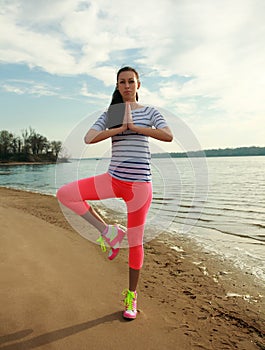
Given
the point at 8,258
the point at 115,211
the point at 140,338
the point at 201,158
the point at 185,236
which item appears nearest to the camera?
the point at 140,338

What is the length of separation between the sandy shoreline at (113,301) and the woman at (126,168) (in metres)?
0.35

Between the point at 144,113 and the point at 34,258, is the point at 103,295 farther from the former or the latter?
the point at 144,113

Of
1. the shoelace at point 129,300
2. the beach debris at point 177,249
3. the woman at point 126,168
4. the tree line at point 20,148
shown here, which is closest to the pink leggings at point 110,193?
the woman at point 126,168

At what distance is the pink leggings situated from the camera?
295 cm

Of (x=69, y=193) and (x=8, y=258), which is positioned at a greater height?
(x=69, y=193)

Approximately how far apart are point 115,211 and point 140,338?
26.6ft

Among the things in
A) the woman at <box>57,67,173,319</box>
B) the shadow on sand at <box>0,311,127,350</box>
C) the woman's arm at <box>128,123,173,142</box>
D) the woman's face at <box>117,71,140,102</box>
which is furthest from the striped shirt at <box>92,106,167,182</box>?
the shadow on sand at <box>0,311,127,350</box>

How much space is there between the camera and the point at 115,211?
10820 millimetres

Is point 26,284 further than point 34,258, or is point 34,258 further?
point 34,258

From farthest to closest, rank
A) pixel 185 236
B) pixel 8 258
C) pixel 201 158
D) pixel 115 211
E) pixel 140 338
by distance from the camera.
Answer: pixel 115 211 < pixel 185 236 < pixel 8 258 < pixel 201 158 < pixel 140 338

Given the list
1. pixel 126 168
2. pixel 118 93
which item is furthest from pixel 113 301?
pixel 118 93

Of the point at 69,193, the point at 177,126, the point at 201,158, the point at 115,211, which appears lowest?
the point at 115,211

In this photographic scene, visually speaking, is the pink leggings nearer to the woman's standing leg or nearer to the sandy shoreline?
the woman's standing leg

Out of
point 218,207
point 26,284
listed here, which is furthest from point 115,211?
point 26,284
